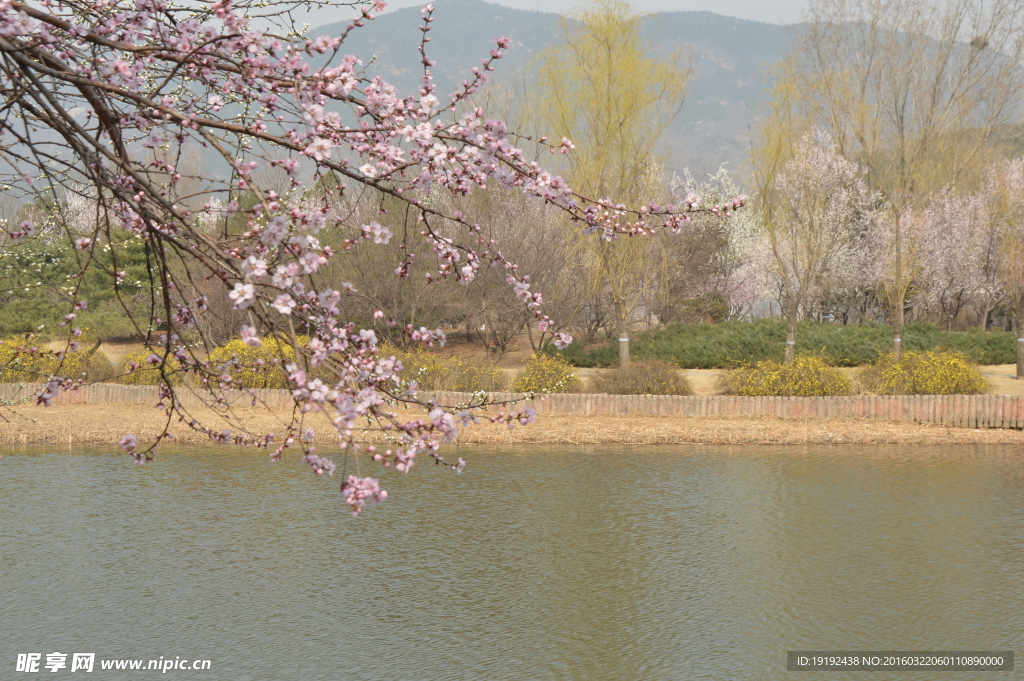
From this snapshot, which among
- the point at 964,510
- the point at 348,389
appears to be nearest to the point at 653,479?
the point at 964,510

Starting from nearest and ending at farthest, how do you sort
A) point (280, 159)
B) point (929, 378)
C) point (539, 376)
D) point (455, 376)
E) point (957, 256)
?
point (280, 159) < point (929, 378) < point (539, 376) < point (455, 376) < point (957, 256)

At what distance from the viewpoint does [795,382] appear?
1664 cm

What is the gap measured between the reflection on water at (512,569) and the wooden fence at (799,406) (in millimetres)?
3562

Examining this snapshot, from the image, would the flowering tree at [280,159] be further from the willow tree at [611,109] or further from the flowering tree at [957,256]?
the flowering tree at [957,256]

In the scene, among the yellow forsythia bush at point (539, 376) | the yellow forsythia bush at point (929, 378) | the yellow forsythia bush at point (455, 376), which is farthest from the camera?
the yellow forsythia bush at point (455, 376)

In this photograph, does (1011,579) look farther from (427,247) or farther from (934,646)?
(427,247)

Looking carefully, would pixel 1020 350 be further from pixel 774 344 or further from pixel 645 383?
pixel 645 383

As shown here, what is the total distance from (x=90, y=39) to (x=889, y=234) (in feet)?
116

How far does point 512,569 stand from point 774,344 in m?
15.5

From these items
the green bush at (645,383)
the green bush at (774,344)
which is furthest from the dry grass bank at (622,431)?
the green bush at (774,344)

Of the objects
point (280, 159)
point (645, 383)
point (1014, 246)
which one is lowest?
point (645, 383)

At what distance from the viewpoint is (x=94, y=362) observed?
60.2 feet

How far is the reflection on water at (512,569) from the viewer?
20.7 ft

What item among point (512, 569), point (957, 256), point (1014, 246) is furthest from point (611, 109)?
point (957, 256)
